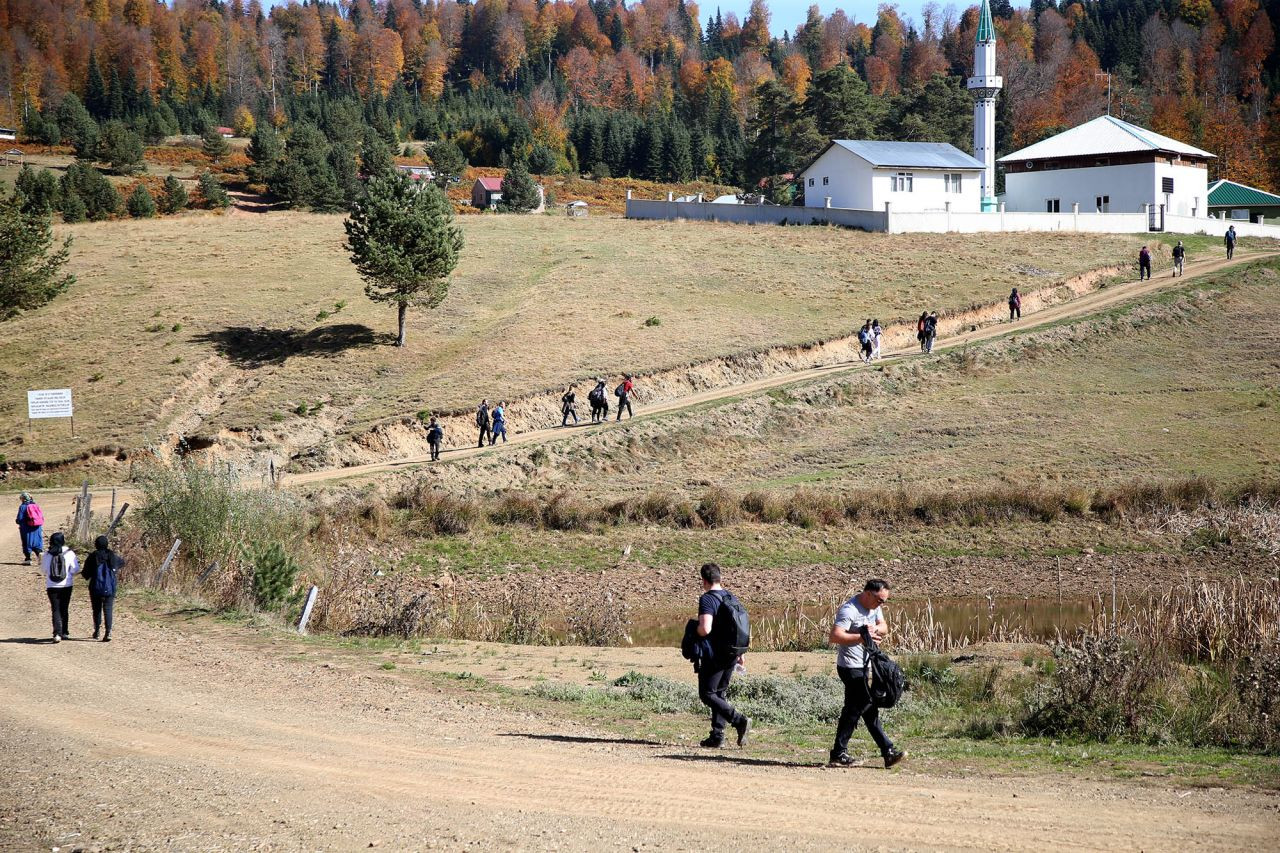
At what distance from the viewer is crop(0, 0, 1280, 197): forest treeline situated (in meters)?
106

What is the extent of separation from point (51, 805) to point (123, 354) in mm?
42246

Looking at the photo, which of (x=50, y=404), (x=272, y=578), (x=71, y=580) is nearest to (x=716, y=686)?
(x=71, y=580)

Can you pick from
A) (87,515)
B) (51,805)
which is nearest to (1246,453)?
(87,515)

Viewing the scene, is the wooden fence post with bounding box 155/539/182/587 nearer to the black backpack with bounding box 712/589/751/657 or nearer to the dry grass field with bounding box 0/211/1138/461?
the black backpack with bounding box 712/589/751/657

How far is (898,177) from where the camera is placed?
73.3 metres

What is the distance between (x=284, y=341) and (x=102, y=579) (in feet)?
114

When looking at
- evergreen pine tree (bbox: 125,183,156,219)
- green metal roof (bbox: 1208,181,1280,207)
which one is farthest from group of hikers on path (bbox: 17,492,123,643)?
green metal roof (bbox: 1208,181,1280,207)

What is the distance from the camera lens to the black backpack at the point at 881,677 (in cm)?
1144

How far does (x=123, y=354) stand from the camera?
4903cm

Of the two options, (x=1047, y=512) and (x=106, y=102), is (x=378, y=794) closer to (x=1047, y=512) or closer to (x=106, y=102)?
(x=1047, y=512)

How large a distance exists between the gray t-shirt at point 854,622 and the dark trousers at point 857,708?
0.24 feet

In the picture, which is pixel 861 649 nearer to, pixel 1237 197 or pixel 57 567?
pixel 57 567

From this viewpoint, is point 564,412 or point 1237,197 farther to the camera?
point 1237,197

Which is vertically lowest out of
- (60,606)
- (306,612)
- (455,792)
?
(306,612)
